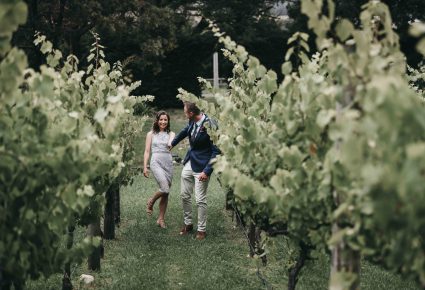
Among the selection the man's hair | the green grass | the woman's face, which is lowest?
the green grass

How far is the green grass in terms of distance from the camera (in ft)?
24.5

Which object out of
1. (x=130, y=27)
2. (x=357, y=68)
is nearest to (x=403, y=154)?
(x=357, y=68)

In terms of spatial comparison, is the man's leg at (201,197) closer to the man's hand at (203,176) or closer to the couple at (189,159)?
the couple at (189,159)

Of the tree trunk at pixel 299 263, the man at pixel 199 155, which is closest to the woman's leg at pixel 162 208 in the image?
the man at pixel 199 155

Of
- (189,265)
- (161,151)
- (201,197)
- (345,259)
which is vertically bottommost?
(189,265)

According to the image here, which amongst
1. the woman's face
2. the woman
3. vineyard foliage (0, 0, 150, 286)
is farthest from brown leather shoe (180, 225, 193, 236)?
vineyard foliage (0, 0, 150, 286)

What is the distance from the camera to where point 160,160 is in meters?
10.2

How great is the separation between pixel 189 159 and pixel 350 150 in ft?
23.1

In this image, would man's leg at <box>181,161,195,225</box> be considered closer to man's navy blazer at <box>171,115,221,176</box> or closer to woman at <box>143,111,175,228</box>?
man's navy blazer at <box>171,115,221,176</box>

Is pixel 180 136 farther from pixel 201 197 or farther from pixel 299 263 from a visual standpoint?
pixel 299 263

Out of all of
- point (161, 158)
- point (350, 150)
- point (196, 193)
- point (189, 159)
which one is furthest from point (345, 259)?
point (161, 158)

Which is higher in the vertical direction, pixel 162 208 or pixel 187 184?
pixel 187 184

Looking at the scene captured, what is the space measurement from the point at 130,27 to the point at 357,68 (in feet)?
71.9

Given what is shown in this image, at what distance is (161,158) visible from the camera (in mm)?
10242
